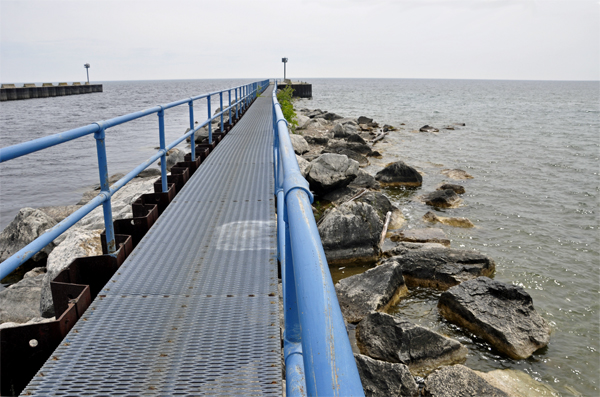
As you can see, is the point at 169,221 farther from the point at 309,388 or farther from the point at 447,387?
the point at 309,388

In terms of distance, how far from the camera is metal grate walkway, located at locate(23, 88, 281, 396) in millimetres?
2090

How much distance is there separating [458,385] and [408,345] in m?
0.68

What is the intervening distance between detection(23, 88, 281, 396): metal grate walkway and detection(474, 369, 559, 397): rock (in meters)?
2.79

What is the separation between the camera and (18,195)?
42.9 feet

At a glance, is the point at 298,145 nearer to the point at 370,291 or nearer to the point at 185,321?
the point at 370,291

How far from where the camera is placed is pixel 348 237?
22.9 feet

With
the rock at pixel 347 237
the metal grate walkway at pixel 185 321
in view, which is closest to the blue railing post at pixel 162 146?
the metal grate walkway at pixel 185 321

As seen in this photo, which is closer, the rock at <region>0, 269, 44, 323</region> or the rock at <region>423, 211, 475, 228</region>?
the rock at <region>0, 269, 44, 323</region>

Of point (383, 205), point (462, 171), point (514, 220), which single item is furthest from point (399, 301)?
point (462, 171)

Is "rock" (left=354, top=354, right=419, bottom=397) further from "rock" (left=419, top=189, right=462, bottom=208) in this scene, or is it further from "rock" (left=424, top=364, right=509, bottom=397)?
"rock" (left=419, top=189, right=462, bottom=208)

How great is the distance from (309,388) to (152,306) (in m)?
2.33

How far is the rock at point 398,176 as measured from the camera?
1243 cm

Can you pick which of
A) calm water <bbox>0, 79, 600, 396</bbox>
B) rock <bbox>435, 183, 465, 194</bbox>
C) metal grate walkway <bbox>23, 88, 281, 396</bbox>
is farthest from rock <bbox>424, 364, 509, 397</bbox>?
rock <bbox>435, 183, 465, 194</bbox>

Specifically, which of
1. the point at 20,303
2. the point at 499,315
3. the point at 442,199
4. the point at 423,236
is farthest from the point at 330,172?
the point at 20,303
